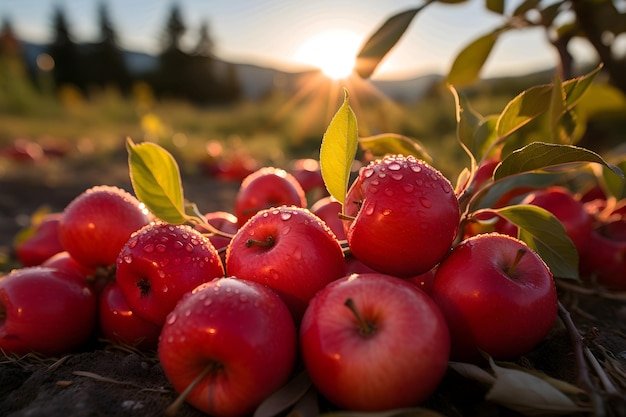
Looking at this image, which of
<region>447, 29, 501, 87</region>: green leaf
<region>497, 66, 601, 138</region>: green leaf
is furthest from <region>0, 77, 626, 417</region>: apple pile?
<region>447, 29, 501, 87</region>: green leaf

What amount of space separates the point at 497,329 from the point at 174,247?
0.63 meters

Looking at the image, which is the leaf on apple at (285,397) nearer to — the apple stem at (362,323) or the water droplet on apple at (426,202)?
the apple stem at (362,323)

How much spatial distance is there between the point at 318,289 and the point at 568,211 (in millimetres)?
943

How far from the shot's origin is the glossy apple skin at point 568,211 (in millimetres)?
1483

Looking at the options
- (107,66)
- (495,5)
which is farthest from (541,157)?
(107,66)

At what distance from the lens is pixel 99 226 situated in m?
1.26

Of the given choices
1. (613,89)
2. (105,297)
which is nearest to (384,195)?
(105,297)

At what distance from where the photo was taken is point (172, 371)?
82 cm

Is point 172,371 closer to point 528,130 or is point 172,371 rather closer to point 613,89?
point 528,130

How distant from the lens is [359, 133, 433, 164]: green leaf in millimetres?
1370

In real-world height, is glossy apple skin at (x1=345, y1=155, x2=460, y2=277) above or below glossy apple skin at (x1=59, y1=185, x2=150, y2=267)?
above

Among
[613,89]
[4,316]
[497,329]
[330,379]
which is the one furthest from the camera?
[613,89]

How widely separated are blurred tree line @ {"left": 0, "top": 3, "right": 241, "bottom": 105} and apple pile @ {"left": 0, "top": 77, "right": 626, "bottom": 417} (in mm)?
33537

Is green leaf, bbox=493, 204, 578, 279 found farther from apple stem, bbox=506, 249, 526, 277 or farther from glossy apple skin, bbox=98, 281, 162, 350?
glossy apple skin, bbox=98, 281, 162, 350
